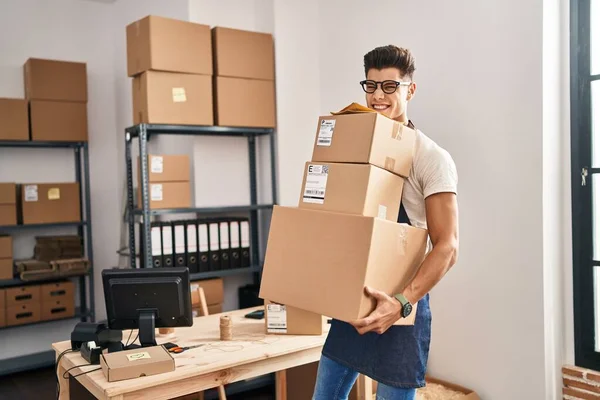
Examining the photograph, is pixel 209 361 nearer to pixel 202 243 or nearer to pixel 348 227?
pixel 348 227

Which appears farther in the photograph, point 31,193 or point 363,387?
point 31,193

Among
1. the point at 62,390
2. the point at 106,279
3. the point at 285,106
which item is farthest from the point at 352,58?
the point at 62,390

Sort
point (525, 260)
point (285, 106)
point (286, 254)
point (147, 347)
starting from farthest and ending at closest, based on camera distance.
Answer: point (285, 106) < point (525, 260) < point (147, 347) < point (286, 254)

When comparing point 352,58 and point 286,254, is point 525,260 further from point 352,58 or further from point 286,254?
point 352,58

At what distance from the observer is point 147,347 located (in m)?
2.09

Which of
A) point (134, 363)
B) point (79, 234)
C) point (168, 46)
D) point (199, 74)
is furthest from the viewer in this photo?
point (79, 234)

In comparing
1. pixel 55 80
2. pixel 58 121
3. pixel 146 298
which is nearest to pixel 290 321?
pixel 146 298

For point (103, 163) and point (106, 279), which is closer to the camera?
point (106, 279)

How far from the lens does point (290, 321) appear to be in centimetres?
242

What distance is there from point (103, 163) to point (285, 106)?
1865mm

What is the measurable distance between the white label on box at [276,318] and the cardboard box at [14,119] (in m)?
2.71

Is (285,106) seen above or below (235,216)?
above

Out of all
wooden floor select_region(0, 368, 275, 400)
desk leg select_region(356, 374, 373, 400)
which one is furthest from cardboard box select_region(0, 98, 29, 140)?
desk leg select_region(356, 374, 373, 400)

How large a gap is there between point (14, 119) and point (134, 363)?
2884 millimetres
